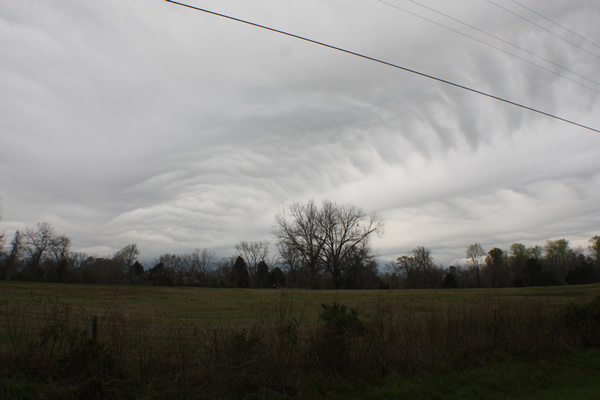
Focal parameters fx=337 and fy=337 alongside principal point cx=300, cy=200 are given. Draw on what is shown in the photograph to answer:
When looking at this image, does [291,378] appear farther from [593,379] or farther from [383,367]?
[593,379]

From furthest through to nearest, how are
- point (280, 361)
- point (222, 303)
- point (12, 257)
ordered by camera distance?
point (12, 257) < point (222, 303) < point (280, 361)

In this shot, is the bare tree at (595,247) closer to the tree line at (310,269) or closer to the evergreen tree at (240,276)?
the tree line at (310,269)

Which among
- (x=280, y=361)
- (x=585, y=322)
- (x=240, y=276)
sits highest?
(x=585, y=322)

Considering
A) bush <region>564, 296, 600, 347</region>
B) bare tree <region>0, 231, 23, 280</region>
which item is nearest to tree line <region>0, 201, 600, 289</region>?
bare tree <region>0, 231, 23, 280</region>

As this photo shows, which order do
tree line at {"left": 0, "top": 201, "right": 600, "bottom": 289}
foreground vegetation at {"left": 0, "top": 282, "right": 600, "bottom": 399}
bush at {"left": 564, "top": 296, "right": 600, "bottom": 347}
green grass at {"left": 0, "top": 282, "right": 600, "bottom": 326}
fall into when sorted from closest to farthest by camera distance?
1. foreground vegetation at {"left": 0, "top": 282, "right": 600, "bottom": 399}
2. bush at {"left": 564, "top": 296, "right": 600, "bottom": 347}
3. green grass at {"left": 0, "top": 282, "right": 600, "bottom": 326}
4. tree line at {"left": 0, "top": 201, "right": 600, "bottom": 289}

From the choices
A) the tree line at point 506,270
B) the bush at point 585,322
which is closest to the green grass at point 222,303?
the bush at point 585,322

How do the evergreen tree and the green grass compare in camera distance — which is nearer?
the green grass

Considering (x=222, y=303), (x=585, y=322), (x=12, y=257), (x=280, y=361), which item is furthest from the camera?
(x=12, y=257)

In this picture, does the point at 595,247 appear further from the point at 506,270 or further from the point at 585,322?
the point at 585,322

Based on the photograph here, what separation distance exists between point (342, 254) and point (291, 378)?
5334 cm

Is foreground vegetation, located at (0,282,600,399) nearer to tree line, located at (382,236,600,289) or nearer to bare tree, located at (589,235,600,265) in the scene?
tree line, located at (382,236,600,289)

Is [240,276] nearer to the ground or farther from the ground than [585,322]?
nearer to the ground

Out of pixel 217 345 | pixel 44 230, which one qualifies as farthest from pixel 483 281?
pixel 44 230

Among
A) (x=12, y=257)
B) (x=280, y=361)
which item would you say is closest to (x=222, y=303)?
(x=280, y=361)
